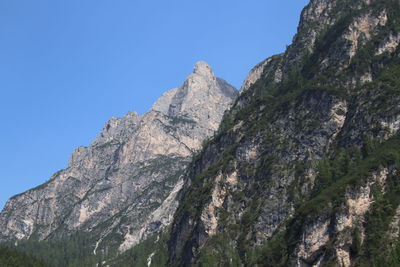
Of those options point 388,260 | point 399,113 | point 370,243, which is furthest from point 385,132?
point 388,260

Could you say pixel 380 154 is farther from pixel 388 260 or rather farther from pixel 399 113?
pixel 388 260

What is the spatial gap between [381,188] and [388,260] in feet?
115

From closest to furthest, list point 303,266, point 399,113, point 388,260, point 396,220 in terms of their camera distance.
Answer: point 388,260, point 396,220, point 303,266, point 399,113

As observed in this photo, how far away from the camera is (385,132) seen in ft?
654

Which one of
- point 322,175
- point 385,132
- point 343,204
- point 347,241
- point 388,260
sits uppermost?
point 385,132

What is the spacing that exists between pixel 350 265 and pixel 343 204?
2020cm

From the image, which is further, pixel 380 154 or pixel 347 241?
pixel 380 154

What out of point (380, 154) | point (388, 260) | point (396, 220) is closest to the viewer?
point (388, 260)

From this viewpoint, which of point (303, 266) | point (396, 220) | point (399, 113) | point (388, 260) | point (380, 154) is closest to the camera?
point (388, 260)

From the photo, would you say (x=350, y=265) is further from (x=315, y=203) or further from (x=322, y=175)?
(x=322, y=175)

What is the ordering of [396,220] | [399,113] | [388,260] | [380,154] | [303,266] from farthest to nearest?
[399,113]
[380,154]
[303,266]
[396,220]
[388,260]

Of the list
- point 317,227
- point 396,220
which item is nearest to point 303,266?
point 317,227

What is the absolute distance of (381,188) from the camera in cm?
17538

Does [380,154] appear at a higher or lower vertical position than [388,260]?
higher
